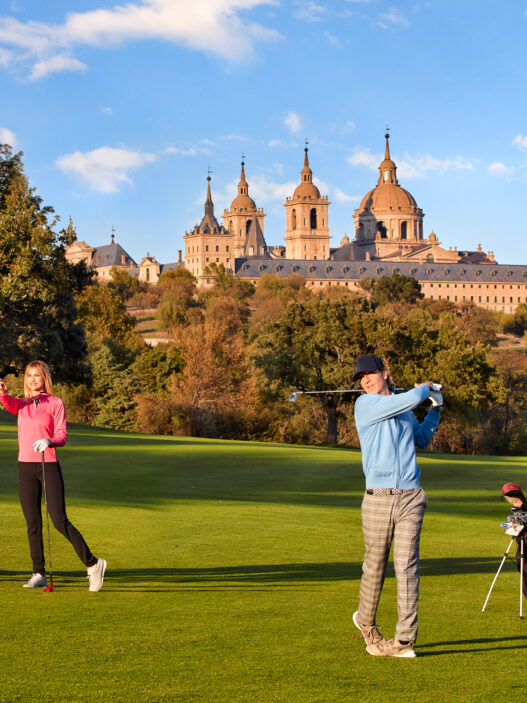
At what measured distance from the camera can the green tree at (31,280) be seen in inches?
1747

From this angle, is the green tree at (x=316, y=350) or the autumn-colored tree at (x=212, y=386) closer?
the green tree at (x=316, y=350)

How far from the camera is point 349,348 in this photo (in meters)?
60.7

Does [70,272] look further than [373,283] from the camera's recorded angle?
No

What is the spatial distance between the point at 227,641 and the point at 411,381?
165 feet

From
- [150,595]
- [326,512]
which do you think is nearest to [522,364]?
[326,512]

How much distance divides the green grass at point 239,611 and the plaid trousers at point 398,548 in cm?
32

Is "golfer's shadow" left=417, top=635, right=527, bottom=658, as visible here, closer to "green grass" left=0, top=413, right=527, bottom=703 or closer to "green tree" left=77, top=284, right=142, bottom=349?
"green grass" left=0, top=413, right=527, bottom=703

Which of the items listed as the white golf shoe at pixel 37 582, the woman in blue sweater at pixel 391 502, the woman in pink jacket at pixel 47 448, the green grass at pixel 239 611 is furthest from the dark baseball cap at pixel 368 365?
the white golf shoe at pixel 37 582

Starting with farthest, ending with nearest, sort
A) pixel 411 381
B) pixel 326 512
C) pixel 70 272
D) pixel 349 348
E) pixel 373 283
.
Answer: pixel 373 283 → pixel 349 348 → pixel 411 381 → pixel 70 272 → pixel 326 512

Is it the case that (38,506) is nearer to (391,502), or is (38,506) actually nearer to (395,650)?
(391,502)

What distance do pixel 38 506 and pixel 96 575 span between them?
2.93ft

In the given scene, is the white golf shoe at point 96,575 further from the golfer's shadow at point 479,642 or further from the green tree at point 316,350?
the green tree at point 316,350

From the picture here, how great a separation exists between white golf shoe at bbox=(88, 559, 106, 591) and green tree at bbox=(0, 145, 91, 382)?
35.6m

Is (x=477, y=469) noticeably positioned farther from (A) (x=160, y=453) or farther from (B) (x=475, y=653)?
(B) (x=475, y=653)
